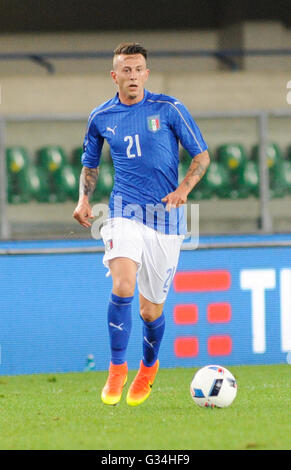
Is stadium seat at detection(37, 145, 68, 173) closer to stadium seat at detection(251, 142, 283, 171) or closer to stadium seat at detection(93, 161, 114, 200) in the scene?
stadium seat at detection(93, 161, 114, 200)

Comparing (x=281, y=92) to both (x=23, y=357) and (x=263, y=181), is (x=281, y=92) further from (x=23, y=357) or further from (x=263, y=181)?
(x=23, y=357)

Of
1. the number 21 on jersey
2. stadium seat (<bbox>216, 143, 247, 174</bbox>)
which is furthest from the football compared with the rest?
stadium seat (<bbox>216, 143, 247, 174</bbox>)

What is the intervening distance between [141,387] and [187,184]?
126 cm

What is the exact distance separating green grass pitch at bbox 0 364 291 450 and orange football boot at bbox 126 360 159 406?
6cm

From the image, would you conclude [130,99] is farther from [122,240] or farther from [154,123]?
[122,240]

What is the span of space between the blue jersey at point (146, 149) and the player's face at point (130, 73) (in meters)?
0.10

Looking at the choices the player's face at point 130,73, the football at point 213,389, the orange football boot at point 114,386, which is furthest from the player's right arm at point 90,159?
the football at point 213,389

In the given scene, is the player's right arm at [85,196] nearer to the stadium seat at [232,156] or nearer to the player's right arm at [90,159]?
the player's right arm at [90,159]

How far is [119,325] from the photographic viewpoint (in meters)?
5.91

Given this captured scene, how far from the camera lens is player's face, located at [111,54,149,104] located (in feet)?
19.5

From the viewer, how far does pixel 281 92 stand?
535 inches

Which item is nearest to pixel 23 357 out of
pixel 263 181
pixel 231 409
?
pixel 263 181

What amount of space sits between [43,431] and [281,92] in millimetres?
9189

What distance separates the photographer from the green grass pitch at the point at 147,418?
4.69 meters
